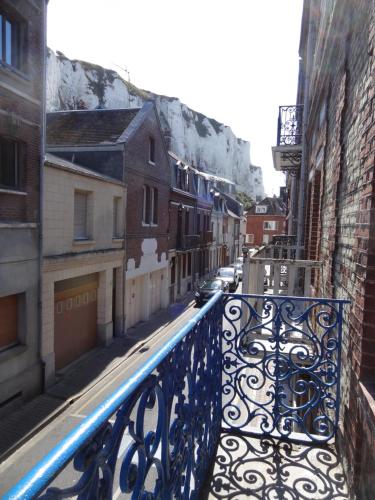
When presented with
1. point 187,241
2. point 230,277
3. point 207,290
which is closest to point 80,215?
point 207,290

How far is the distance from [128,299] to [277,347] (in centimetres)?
1418

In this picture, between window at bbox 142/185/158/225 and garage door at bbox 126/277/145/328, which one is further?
window at bbox 142/185/158/225

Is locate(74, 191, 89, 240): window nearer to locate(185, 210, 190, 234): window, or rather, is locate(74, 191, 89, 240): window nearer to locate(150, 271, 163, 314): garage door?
locate(150, 271, 163, 314): garage door

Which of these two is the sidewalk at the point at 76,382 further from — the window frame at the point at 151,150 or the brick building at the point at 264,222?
the brick building at the point at 264,222

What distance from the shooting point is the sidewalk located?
8484mm

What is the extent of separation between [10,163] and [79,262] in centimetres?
403

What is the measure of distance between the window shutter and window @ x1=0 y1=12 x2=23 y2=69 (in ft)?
14.4

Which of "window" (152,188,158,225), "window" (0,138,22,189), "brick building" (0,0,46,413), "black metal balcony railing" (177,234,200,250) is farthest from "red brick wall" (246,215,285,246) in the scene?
"window" (0,138,22,189)

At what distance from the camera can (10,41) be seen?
9781 mm

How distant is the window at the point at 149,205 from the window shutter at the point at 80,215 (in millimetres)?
4992

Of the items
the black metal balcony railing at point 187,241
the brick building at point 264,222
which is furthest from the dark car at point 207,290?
the brick building at point 264,222

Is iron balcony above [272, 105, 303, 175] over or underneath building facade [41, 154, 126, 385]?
over

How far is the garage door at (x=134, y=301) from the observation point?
56.2 feet

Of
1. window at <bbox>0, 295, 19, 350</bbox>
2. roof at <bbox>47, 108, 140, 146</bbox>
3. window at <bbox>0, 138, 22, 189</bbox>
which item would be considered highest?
roof at <bbox>47, 108, 140, 146</bbox>
